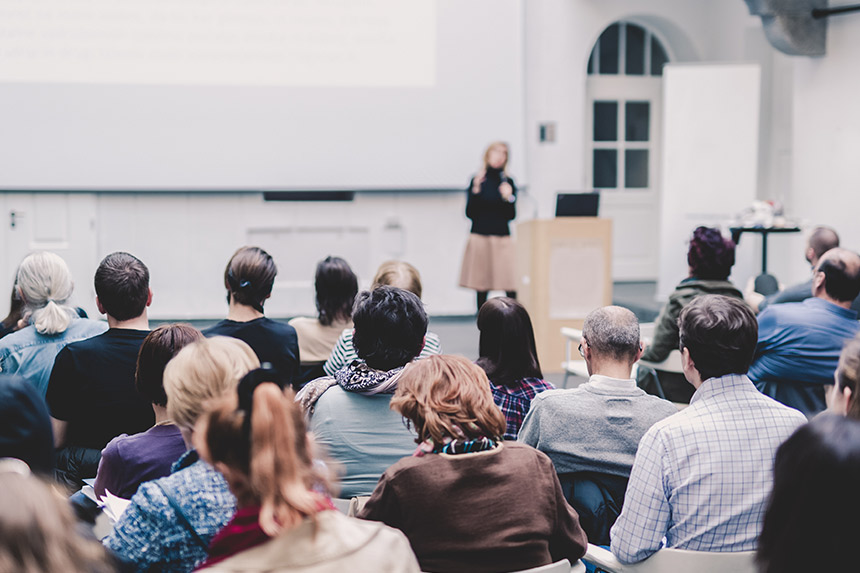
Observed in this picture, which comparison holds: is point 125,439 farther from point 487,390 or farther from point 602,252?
point 602,252

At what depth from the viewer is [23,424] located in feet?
4.62

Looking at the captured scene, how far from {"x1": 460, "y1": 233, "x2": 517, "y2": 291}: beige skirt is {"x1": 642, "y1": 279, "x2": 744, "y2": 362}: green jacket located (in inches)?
102

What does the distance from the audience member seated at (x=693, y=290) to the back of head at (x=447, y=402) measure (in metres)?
1.96

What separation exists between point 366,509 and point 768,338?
1948 mm

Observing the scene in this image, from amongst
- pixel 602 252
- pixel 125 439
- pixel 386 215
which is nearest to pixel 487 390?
pixel 125 439

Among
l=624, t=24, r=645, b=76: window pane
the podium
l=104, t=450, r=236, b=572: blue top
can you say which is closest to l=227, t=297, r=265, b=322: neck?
l=104, t=450, r=236, b=572: blue top

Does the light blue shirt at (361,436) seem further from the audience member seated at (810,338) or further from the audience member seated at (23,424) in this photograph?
the audience member seated at (810,338)

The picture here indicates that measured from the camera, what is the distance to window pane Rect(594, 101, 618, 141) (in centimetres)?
812

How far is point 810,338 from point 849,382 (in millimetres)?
1510

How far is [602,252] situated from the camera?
5.63 metres

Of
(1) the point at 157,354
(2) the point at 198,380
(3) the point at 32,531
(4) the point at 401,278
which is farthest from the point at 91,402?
(3) the point at 32,531

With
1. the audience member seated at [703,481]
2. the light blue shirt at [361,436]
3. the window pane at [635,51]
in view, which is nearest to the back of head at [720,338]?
the audience member seated at [703,481]

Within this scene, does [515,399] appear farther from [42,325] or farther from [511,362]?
[42,325]

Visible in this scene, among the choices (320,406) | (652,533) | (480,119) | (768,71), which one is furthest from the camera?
(768,71)
